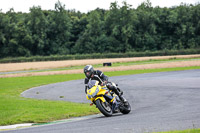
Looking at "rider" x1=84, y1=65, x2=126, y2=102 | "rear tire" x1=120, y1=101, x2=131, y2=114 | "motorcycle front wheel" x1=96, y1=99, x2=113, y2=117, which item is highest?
"rider" x1=84, y1=65, x2=126, y2=102

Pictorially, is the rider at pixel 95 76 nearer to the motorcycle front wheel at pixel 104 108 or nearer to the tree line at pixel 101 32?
the motorcycle front wheel at pixel 104 108

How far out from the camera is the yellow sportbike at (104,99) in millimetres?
11414

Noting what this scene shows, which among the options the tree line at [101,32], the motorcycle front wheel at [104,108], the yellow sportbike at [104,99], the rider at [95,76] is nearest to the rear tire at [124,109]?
the yellow sportbike at [104,99]

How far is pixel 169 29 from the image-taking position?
→ 101 meters

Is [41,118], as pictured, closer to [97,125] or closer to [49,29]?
[97,125]

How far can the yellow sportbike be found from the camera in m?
11.4

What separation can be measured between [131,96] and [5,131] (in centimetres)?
910

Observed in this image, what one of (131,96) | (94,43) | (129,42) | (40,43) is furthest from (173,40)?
(131,96)

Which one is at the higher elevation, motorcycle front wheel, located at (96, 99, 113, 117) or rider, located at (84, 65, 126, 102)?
rider, located at (84, 65, 126, 102)

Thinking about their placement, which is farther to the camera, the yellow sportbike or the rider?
the rider

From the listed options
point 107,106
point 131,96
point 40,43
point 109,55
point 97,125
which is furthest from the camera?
point 40,43

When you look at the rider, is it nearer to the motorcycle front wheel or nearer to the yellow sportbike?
the yellow sportbike

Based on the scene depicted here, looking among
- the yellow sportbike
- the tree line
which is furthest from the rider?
the tree line

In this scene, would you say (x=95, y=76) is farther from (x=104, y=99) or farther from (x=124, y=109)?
(x=124, y=109)
